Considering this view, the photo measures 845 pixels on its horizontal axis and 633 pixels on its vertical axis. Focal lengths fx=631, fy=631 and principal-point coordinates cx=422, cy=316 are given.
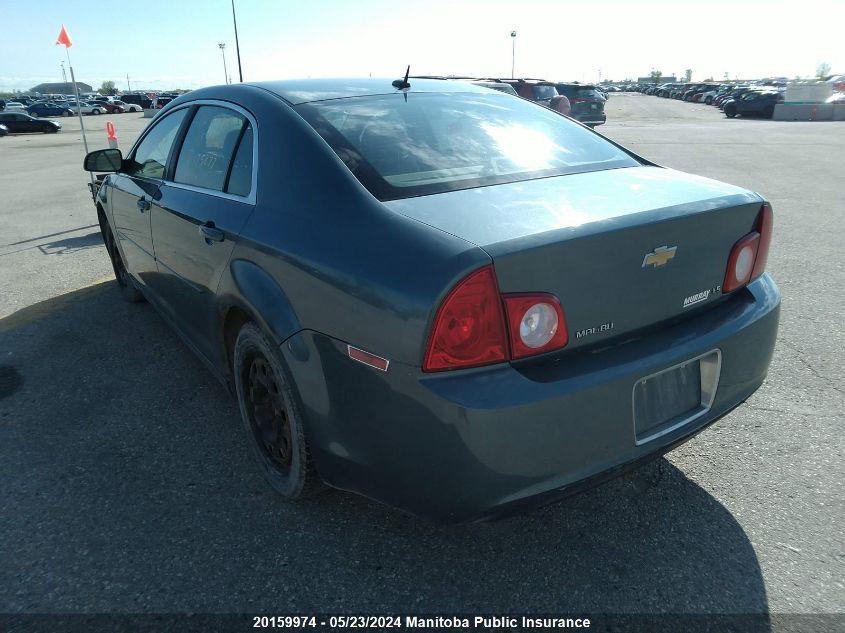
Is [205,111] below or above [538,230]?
above

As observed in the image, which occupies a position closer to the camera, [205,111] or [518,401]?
[518,401]

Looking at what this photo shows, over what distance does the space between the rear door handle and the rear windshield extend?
63 centimetres

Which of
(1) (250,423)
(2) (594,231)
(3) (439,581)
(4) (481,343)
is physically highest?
(2) (594,231)

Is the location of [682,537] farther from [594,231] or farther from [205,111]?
[205,111]

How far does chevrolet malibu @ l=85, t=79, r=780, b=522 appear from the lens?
1799mm

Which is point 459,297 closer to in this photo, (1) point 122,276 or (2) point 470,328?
(2) point 470,328

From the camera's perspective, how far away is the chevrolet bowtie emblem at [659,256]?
6.60 ft

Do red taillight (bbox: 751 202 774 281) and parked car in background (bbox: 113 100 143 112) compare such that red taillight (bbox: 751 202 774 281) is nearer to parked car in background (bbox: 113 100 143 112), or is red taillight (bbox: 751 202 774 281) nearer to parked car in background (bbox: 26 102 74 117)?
parked car in background (bbox: 26 102 74 117)

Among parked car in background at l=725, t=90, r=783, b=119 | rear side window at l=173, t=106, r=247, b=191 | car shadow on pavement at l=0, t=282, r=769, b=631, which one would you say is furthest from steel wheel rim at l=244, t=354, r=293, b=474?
parked car in background at l=725, t=90, r=783, b=119

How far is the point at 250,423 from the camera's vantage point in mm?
2842

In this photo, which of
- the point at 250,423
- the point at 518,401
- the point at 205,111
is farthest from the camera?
the point at 205,111

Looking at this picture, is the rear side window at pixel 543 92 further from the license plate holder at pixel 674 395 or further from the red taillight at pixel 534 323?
the red taillight at pixel 534 323

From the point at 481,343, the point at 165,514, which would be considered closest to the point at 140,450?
the point at 165,514

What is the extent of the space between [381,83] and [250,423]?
180cm
